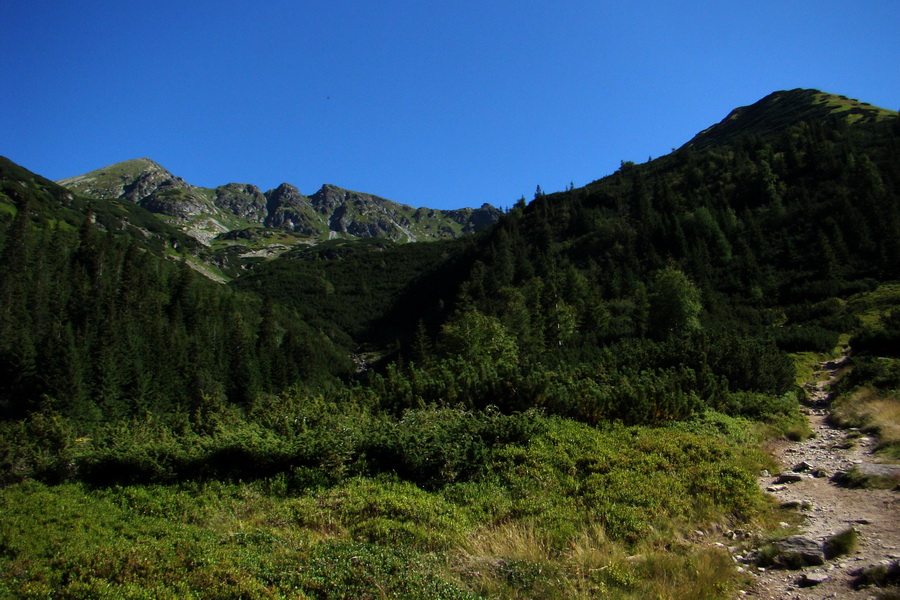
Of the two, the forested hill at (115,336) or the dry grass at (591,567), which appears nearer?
the dry grass at (591,567)

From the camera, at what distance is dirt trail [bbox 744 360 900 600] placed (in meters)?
5.80

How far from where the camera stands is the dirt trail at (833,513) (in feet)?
19.0

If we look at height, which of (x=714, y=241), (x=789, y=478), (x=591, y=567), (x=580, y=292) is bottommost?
(x=789, y=478)

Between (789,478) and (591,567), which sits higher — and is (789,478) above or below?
below

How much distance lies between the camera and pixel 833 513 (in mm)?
8086

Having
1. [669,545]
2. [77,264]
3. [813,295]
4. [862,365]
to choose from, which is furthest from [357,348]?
[669,545]

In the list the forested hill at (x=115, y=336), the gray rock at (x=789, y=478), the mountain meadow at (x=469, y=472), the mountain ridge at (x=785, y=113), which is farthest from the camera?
the mountain ridge at (x=785, y=113)

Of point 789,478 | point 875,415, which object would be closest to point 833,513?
point 789,478

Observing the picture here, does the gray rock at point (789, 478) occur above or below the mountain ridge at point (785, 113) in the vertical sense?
below


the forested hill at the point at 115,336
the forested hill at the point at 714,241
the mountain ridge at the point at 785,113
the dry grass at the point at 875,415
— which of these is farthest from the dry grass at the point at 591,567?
the mountain ridge at the point at 785,113

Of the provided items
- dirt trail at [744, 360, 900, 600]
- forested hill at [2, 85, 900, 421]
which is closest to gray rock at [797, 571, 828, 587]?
dirt trail at [744, 360, 900, 600]

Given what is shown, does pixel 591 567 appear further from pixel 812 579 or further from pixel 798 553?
pixel 798 553

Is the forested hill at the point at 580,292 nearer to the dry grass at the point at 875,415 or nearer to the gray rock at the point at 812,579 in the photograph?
the dry grass at the point at 875,415

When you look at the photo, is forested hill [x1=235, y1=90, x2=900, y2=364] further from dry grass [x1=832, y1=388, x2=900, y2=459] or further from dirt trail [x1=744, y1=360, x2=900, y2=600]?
dirt trail [x1=744, y1=360, x2=900, y2=600]
